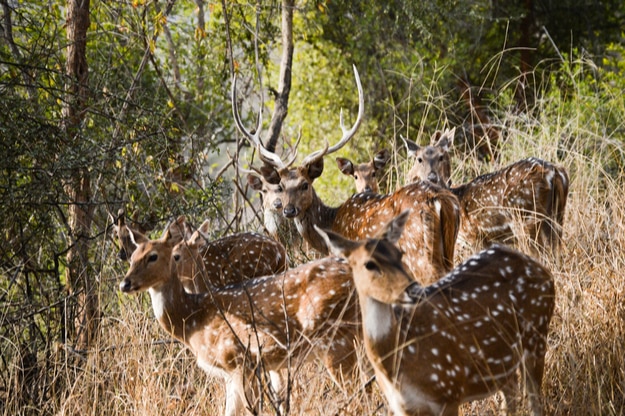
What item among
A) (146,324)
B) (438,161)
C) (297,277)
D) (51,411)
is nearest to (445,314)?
(297,277)

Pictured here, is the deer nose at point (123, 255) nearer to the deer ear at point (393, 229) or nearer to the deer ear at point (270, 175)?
the deer ear at point (270, 175)

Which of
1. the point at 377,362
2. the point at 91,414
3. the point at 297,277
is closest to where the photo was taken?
the point at 377,362

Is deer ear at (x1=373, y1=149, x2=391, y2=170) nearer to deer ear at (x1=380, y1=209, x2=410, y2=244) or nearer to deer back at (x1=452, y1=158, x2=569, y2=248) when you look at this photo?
deer back at (x1=452, y1=158, x2=569, y2=248)

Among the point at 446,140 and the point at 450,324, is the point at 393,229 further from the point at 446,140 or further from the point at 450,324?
the point at 446,140

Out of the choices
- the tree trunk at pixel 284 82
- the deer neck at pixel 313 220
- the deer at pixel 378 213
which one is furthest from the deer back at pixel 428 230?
the tree trunk at pixel 284 82

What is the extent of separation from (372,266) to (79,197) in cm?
368

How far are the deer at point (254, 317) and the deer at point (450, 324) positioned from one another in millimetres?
854

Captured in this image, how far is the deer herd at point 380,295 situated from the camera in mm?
4395

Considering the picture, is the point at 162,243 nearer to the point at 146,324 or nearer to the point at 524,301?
the point at 146,324

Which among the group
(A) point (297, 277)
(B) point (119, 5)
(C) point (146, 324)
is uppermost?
(B) point (119, 5)

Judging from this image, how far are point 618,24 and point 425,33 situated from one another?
519 cm

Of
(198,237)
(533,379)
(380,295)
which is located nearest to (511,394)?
(533,379)

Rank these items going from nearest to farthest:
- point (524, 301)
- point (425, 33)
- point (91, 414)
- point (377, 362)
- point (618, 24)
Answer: point (377, 362)
point (524, 301)
point (91, 414)
point (425, 33)
point (618, 24)

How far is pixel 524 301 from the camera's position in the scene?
4.79m
